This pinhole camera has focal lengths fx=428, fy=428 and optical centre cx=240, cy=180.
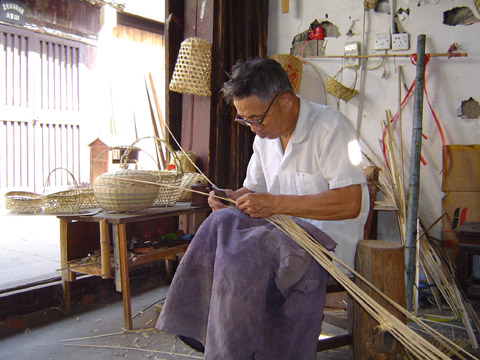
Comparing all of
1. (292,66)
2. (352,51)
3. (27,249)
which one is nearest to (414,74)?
(352,51)

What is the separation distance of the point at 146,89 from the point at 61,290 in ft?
19.7

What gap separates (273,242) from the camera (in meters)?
1.53

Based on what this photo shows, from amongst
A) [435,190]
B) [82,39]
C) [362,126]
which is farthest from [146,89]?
[435,190]

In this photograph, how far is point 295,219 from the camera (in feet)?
5.84

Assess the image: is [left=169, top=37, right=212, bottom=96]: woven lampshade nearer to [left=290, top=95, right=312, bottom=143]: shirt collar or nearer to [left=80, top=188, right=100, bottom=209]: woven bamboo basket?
[left=80, top=188, right=100, bottom=209]: woven bamboo basket

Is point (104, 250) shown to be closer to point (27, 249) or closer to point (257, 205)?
point (257, 205)

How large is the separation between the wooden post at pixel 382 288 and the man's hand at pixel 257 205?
0.41m

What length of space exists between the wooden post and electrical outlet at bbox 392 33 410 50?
7.14ft

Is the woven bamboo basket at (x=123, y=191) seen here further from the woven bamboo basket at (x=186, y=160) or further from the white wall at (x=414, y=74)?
the white wall at (x=414, y=74)

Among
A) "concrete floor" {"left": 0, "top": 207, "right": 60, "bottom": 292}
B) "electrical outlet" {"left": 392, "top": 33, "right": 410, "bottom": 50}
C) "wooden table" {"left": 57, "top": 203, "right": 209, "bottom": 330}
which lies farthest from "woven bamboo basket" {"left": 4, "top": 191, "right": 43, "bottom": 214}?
"electrical outlet" {"left": 392, "top": 33, "right": 410, "bottom": 50}

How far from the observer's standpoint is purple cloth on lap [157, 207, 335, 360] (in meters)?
1.43

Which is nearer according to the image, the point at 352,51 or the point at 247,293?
the point at 247,293

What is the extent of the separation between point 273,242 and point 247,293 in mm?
206

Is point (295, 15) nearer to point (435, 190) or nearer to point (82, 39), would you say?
point (435, 190)
